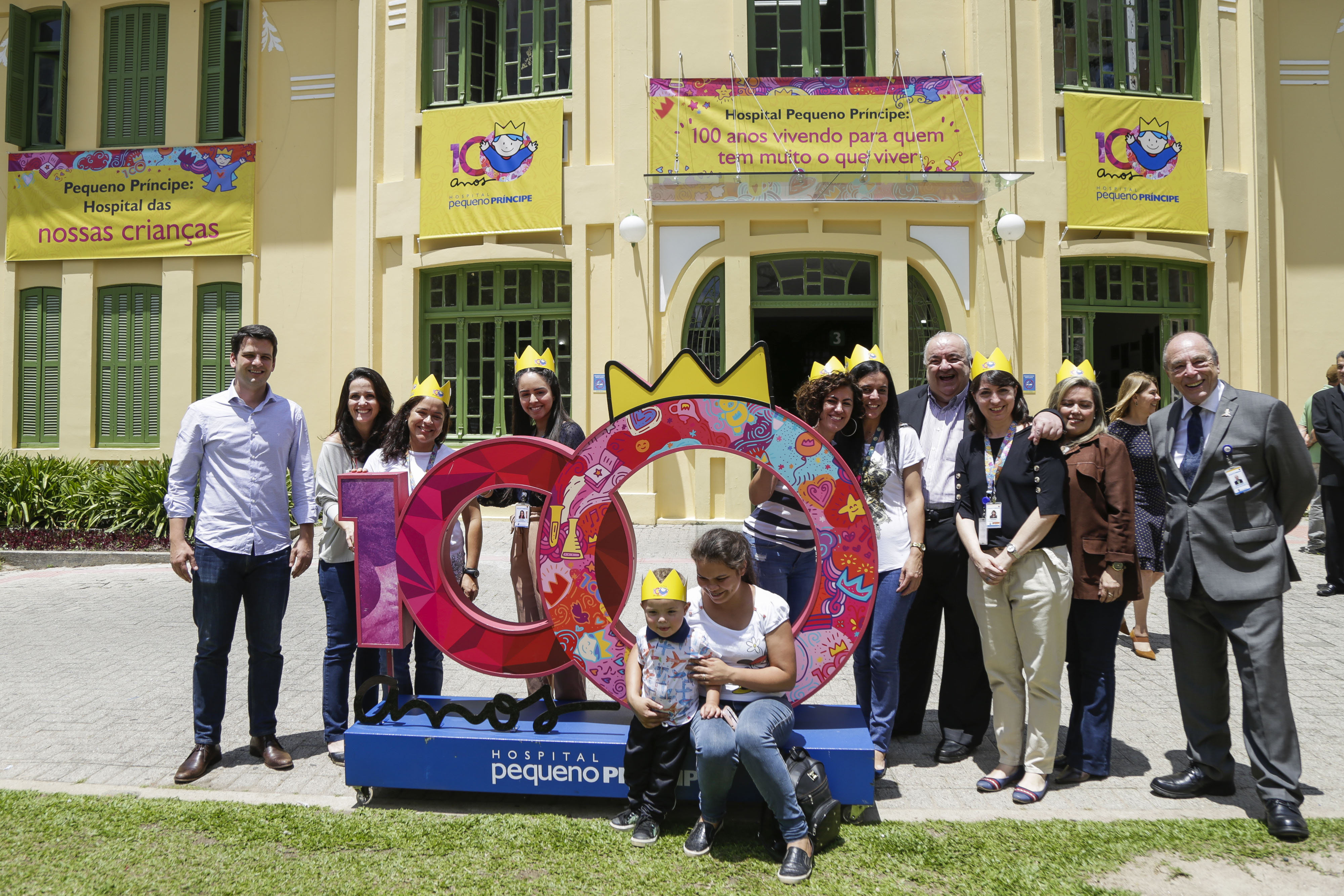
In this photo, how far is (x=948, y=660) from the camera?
4.54 m

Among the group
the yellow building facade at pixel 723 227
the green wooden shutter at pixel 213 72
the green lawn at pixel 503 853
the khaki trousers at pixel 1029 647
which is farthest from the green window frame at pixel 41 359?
the khaki trousers at pixel 1029 647

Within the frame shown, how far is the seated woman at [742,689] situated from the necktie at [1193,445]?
1.90m

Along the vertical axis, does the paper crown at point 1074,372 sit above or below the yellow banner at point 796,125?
below

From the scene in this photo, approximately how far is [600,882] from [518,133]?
36.3 feet

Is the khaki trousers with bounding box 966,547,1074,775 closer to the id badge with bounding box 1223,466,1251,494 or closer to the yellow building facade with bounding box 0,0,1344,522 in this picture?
the id badge with bounding box 1223,466,1251,494

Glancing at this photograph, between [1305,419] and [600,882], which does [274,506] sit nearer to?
[600,882]

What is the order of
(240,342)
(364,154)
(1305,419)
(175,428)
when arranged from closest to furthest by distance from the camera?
(240,342), (1305,419), (364,154), (175,428)

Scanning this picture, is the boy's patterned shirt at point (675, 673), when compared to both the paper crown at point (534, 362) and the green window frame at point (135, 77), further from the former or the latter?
the green window frame at point (135, 77)

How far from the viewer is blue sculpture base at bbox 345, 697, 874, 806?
11.7ft

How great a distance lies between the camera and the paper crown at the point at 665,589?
11.2 ft

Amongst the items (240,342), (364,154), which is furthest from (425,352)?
(240,342)

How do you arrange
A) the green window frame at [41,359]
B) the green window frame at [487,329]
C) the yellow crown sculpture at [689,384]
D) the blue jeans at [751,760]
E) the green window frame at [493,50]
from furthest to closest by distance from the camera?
the green window frame at [41,359]
the green window frame at [487,329]
the green window frame at [493,50]
the yellow crown sculpture at [689,384]
the blue jeans at [751,760]

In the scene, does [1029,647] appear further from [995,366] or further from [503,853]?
[503,853]

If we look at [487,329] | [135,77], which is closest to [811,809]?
[487,329]
